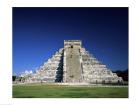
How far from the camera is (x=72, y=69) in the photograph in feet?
67.5

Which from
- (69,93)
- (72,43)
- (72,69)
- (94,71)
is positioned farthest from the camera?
(72,69)

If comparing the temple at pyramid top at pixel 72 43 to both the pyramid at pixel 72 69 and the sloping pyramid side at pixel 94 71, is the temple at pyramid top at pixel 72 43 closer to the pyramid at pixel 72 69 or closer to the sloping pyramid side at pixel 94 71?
the pyramid at pixel 72 69

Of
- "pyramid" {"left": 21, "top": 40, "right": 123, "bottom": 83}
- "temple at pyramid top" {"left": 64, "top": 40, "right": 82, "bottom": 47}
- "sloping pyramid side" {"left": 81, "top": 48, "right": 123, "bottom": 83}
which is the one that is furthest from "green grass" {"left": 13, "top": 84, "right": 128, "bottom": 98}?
"pyramid" {"left": 21, "top": 40, "right": 123, "bottom": 83}

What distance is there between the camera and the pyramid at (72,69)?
18797 mm

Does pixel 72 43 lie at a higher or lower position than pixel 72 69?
higher

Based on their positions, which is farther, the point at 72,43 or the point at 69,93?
the point at 72,43

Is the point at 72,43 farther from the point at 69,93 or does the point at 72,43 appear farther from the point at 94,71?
the point at 69,93

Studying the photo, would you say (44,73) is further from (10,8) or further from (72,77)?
(10,8)

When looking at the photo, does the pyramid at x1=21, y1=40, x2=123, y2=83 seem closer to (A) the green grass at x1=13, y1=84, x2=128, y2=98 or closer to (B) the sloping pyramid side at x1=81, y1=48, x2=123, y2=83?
(B) the sloping pyramid side at x1=81, y1=48, x2=123, y2=83

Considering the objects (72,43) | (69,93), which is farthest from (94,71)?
(69,93)

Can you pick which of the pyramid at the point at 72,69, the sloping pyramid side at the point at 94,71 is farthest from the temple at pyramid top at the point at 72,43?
the sloping pyramid side at the point at 94,71
